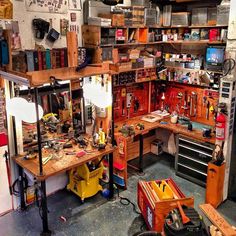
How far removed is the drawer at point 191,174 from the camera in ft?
16.4

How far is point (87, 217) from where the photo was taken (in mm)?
4227

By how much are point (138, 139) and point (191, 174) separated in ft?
4.09

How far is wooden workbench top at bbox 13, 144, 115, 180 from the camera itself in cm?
366

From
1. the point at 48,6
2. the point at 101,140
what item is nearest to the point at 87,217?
the point at 101,140

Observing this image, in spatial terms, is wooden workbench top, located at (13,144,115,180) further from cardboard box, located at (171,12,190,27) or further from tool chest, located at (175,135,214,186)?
cardboard box, located at (171,12,190,27)

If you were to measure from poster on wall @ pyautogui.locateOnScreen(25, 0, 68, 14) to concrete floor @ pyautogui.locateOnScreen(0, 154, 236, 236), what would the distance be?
2.76 m

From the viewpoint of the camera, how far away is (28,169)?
12.3 feet

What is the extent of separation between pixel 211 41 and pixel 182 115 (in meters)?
1.50

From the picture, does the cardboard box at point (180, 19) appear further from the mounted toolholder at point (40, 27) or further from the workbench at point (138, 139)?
the mounted toolholder at point (40, 27)

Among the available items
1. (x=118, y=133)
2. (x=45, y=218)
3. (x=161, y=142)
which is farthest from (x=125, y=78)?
(x=45, y=218)

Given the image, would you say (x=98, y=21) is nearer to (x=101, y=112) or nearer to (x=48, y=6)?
(x=48, y=6)

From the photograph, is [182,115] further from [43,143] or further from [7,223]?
[7,223]

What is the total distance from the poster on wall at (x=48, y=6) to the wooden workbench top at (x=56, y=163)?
195 cm

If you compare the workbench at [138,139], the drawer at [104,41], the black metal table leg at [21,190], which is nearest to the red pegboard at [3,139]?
the black metal table leg at [21,190]
